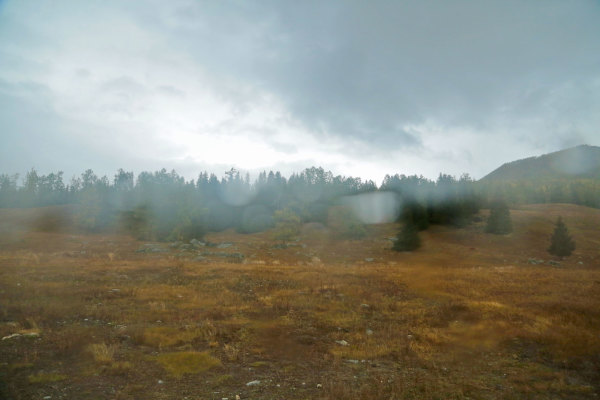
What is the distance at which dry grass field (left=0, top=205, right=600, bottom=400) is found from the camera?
8383 millimetres

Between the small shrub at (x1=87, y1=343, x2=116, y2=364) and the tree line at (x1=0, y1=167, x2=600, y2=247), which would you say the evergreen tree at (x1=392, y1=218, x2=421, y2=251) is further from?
the small shrub at (x1=87, y1=343, x2=116, y2=364)

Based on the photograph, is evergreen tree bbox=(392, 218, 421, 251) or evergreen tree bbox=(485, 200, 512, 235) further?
evergreen tree bbox=(485, 200, 512, 235)

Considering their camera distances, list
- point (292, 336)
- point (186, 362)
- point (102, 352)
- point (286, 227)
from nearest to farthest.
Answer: point (186, 362) → point (102, 352) → point (292, 336) → point (286, 227)

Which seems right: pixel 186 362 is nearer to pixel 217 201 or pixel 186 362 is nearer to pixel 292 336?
pixel 292 336

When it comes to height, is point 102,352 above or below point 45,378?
below

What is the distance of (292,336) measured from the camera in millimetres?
12938

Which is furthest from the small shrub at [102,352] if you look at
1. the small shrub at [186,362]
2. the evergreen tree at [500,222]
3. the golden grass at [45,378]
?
the evergreen tree at [500,222]

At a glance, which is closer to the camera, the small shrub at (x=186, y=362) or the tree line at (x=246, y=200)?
the small shrub at (x=186, y=362)

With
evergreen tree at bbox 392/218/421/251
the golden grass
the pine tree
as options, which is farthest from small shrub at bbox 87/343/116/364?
the pine tree

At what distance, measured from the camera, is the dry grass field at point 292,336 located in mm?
8383

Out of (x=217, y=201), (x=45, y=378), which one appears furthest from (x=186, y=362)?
(x=217, y=201)

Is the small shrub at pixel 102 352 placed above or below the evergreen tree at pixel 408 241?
above

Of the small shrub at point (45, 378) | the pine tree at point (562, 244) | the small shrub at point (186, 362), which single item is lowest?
the pine tree at point (562, 244)

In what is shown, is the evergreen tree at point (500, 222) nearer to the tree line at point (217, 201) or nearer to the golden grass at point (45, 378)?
the tree line at point (217, 201)
